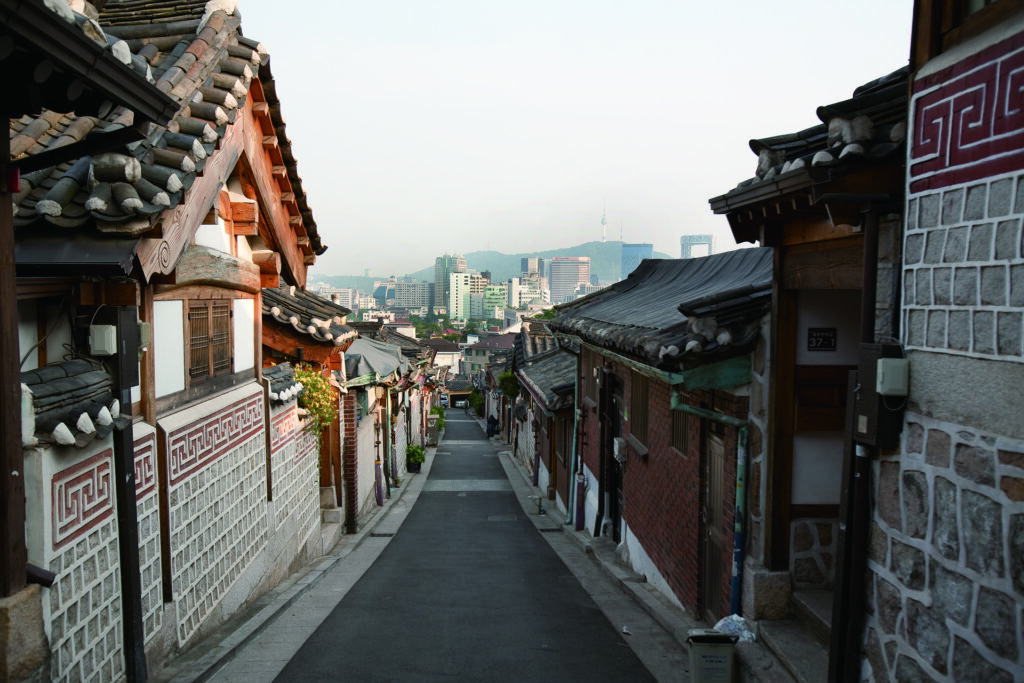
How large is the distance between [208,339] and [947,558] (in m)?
7.73

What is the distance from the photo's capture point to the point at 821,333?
6887 millimetres

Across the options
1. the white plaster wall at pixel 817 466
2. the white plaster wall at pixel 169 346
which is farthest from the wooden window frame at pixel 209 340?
the white plaster wall at pixel 817 466

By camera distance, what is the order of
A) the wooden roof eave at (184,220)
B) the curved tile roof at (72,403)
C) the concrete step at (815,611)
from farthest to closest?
1. the concrete step at (815,611)
2. the wooden roof eave at (184,220)
3. the curved tile roof at (72,403)

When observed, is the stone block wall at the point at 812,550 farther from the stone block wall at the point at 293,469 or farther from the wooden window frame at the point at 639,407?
the stone block wall at the point at 293,469

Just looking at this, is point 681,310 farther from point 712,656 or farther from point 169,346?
point 169,346

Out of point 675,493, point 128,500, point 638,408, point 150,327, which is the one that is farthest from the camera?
point 638,408

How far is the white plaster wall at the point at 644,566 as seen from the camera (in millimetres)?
10422

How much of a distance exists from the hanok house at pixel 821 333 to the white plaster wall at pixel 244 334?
6.56 meters

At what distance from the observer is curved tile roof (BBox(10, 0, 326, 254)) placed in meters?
5.35

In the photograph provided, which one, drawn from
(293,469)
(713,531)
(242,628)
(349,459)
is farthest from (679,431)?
(349,459)

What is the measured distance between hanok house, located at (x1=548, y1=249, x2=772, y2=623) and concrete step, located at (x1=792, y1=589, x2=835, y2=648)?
1.95 feet

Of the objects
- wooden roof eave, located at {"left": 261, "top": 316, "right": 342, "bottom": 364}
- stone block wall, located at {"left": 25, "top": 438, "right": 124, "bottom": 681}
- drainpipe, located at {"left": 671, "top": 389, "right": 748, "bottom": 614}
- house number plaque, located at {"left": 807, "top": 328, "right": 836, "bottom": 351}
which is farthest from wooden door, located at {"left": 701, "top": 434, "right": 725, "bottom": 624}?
wooden roof eave, located at {"left": 261, "top": 316, "right": 342, "bottom": 364}

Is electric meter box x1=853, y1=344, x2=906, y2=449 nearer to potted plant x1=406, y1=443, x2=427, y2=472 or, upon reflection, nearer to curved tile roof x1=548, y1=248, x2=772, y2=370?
curved tile roof x1=548, y1=248, x2=772, y2=370

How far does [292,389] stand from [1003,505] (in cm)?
1014
